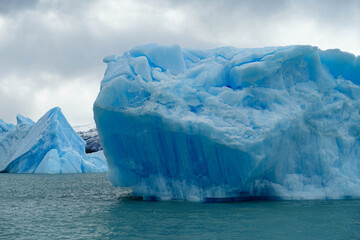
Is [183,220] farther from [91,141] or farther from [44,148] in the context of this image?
[91,141]

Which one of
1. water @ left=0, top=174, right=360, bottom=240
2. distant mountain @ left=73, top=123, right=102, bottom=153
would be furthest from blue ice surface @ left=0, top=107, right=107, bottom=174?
distant mountain @ left=73, top=123, right=102, bottom=153

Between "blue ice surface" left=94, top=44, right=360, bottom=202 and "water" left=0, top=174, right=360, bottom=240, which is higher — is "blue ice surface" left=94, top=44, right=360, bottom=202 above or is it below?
above

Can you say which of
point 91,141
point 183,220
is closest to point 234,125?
point 183,220

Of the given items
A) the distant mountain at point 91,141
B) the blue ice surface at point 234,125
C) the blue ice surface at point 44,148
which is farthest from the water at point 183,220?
the distant mountain at point 91,141

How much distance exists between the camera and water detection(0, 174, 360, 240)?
22.5 feet

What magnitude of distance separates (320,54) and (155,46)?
494cm

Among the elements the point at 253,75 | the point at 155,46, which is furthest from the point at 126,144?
the point at 253,75

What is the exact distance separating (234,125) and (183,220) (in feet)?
Answer: 9.98

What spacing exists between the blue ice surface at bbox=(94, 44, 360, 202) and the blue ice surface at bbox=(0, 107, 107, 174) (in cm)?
1945

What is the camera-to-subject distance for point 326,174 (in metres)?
10.7

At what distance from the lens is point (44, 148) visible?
96.4 feet

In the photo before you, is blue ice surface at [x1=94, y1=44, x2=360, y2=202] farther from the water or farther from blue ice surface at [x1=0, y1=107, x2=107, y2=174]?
blue ice surface at [x1=0, y1=107, x2=107, y2=174]

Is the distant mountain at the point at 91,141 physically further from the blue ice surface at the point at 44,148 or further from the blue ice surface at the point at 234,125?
the blue ice surface at the point at 234,125

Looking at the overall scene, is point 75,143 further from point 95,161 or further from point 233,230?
point 233,230
